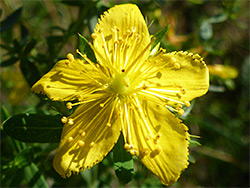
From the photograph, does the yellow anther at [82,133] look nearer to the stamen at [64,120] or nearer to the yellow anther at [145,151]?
the stamen at [64,120]

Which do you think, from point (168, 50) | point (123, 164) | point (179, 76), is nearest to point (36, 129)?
point (123, 164)

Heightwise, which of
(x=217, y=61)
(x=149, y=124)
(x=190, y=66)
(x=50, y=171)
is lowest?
(x=217, y=61)

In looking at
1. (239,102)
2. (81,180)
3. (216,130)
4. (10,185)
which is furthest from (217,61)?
(10,185)

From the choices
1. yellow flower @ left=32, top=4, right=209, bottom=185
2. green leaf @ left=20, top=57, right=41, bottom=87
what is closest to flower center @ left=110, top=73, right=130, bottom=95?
yellow flower @ left=32, top=4, right=209, bottom=185

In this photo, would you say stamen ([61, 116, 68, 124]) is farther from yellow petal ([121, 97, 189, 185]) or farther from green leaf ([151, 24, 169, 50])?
green leaf ([151, 24, 169, 50])

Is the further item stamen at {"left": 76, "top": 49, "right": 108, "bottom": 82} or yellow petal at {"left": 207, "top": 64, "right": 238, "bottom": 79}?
yellow petal at {"left": 207, "top": 64, "right": 238, "bottom": 79}

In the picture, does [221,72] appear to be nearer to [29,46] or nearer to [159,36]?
[159,36]

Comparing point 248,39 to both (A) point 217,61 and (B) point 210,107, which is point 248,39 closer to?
(A) point 217,61
